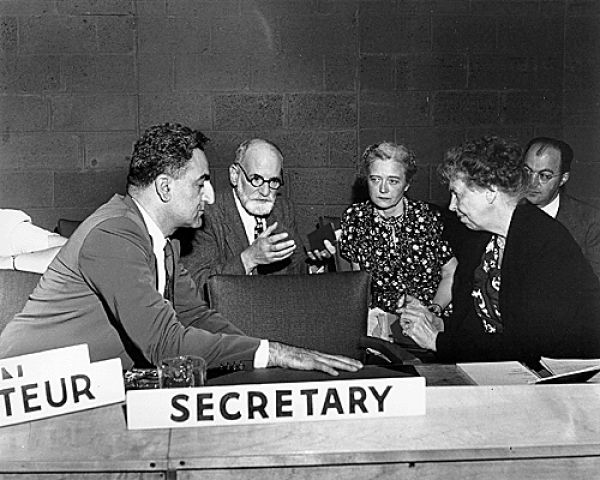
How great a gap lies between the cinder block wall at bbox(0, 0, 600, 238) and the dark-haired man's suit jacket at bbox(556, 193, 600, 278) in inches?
31.8

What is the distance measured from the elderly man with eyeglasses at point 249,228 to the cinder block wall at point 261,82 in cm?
71

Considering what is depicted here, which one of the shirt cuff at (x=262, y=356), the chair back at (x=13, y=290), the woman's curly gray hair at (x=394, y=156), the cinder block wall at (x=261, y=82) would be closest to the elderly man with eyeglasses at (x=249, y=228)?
the woman's curly gray hair at (x=394, y=156)

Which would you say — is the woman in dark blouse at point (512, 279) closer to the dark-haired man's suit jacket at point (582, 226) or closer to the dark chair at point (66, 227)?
the dark-haired man's suit jacket at point (582, 226)

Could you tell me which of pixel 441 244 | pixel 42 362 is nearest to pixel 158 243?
pixel 42 362

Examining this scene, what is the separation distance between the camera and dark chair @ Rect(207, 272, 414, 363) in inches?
103

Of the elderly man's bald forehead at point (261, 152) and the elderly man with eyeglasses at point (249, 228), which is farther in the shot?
the elderly man's bald forehead at point (261, 152)

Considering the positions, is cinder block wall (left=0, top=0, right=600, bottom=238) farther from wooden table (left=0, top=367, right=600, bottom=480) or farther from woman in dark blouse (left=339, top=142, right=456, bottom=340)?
wooden table (left=0, top=367, right=600, bottom=480)

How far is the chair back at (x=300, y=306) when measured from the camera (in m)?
2.61

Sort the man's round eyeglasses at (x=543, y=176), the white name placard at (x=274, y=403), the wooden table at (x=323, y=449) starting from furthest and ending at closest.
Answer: the man's round eyeglasses at (x=543, y=176)
the white name placard at (x=274, y=403)
the wooden table at (x=323, y=449)

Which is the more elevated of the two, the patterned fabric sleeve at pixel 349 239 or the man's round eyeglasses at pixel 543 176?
the man's round eyeglasses at pixel 543 176

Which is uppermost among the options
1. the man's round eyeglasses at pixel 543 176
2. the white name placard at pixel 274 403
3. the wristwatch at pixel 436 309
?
the man's round eyeglasses at pixel 543 176

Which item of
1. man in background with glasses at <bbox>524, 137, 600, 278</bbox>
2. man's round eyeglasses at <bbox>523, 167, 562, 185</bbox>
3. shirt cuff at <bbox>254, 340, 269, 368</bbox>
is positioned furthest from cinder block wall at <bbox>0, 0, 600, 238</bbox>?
shirt cuff at <bbox>254, 340, 269, 368</bbox>

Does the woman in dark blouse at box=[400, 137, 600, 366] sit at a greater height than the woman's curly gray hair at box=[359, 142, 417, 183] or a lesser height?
lesser

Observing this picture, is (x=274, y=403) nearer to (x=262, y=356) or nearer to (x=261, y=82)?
(x=262, y=356)
